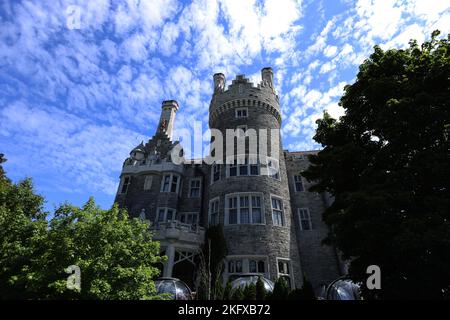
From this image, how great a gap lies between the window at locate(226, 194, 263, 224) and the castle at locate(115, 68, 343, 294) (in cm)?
8

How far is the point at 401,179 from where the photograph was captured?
9992 mm

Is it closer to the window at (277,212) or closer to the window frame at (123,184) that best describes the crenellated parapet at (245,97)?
the window at (277,212)

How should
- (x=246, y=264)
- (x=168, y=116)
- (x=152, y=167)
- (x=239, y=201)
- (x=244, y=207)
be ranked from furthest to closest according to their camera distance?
(x=168, y=116) < (x=152, y=167) < (x=239, y=201) < (x=244, y=207) < (x=246, y=264)

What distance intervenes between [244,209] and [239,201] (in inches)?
28.3

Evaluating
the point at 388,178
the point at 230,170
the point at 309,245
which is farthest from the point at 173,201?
the point at 388,178

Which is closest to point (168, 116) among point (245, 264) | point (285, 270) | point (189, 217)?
point (189, 217)

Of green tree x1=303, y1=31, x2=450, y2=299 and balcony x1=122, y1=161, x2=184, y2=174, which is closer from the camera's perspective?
green tree x1=303, y1=31, x2=450, y2=299

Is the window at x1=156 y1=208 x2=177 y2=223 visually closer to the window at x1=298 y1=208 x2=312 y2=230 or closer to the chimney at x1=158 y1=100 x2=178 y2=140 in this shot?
the chimney at x1=158 y1=100 x2=178 y2=140

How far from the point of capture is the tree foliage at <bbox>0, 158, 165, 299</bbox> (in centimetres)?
1015

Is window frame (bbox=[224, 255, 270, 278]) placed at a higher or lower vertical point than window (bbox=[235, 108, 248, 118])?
lower

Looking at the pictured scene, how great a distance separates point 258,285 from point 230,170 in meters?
11.0

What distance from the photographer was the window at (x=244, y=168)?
72.8ft

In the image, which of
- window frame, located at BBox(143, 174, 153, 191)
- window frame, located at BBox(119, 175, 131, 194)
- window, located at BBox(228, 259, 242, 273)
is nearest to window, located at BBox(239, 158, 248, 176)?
window, located at BBox(228, 259, 242, 273)

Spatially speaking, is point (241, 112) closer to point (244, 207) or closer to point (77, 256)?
point (244, 207)
